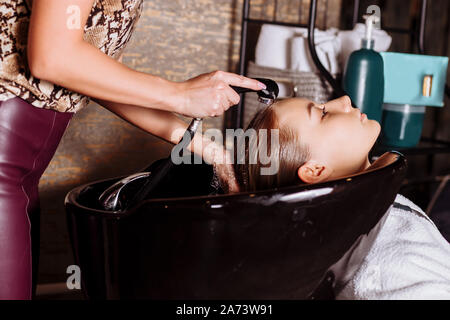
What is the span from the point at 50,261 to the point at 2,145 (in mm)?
1217

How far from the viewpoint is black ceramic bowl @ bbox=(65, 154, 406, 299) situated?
30.2 inches

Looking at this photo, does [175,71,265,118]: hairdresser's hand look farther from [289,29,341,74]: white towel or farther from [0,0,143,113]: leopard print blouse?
[289,29,341,74]: white towel

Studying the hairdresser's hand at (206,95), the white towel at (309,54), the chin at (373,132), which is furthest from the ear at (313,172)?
the white towel at (309,54)

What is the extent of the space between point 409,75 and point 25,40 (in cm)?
145

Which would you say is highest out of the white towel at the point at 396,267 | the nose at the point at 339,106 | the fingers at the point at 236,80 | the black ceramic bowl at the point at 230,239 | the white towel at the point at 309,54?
the white towel at the point at 309,54

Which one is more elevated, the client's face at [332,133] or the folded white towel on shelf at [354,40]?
the folded white towel on shelf at [354,40]

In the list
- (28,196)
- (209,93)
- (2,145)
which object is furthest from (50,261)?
(209,93)

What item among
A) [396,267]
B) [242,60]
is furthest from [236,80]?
[242,60]

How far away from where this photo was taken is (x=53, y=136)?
3.52ft

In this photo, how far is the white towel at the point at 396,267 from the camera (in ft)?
2.97

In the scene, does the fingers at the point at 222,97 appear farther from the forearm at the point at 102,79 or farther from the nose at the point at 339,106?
the nose at the point at 339,106

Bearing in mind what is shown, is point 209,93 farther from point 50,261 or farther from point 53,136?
point 50,261

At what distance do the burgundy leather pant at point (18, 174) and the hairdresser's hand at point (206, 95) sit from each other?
304 mm

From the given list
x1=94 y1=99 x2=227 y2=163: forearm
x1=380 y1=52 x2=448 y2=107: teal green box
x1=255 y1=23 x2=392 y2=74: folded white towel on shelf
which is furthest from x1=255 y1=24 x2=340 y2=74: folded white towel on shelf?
x1=94 y1=99 x2=227 y2=163: forearm
